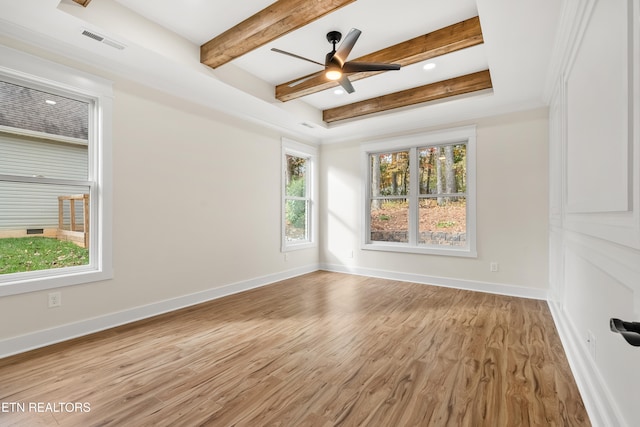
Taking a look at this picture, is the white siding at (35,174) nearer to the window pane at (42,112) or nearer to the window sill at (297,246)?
the window pane at (42,112)

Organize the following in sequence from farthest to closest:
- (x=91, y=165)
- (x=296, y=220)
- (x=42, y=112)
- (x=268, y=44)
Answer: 1. (x=296, y=220)
2. (x=268, y=44)
3. (x=91, y=165)
4. (x=42, y=112)

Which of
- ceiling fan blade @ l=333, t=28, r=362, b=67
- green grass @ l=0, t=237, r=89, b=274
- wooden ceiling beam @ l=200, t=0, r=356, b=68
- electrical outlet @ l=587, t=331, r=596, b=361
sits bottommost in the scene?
electrical outlet @ l=587, t=331, r=596, b=361

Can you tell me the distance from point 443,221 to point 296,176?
2679 millimetres

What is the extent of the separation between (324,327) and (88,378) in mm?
1890

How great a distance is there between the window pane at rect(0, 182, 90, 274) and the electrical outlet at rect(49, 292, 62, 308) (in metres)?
0.27

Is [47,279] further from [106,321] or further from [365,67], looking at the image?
[365,67]

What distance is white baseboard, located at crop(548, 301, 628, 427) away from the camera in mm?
1457

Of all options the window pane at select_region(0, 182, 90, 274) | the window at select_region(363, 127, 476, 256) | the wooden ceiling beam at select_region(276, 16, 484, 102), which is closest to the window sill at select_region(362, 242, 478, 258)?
the window at select_region(363, 127, 476, 256)

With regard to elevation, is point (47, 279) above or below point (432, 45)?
below

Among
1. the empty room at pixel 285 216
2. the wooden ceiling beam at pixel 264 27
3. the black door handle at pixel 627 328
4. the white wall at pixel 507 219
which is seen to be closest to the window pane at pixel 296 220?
the empty room at pixel 285 216

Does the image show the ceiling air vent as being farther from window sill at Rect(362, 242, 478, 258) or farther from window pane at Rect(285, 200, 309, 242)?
window sill at Rect(362, 242, 478, 258)

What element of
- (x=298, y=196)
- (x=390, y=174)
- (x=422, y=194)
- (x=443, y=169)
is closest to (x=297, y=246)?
(x=298, y=196)

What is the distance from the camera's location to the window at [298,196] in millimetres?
5184

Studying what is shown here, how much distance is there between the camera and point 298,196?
5605 mm
